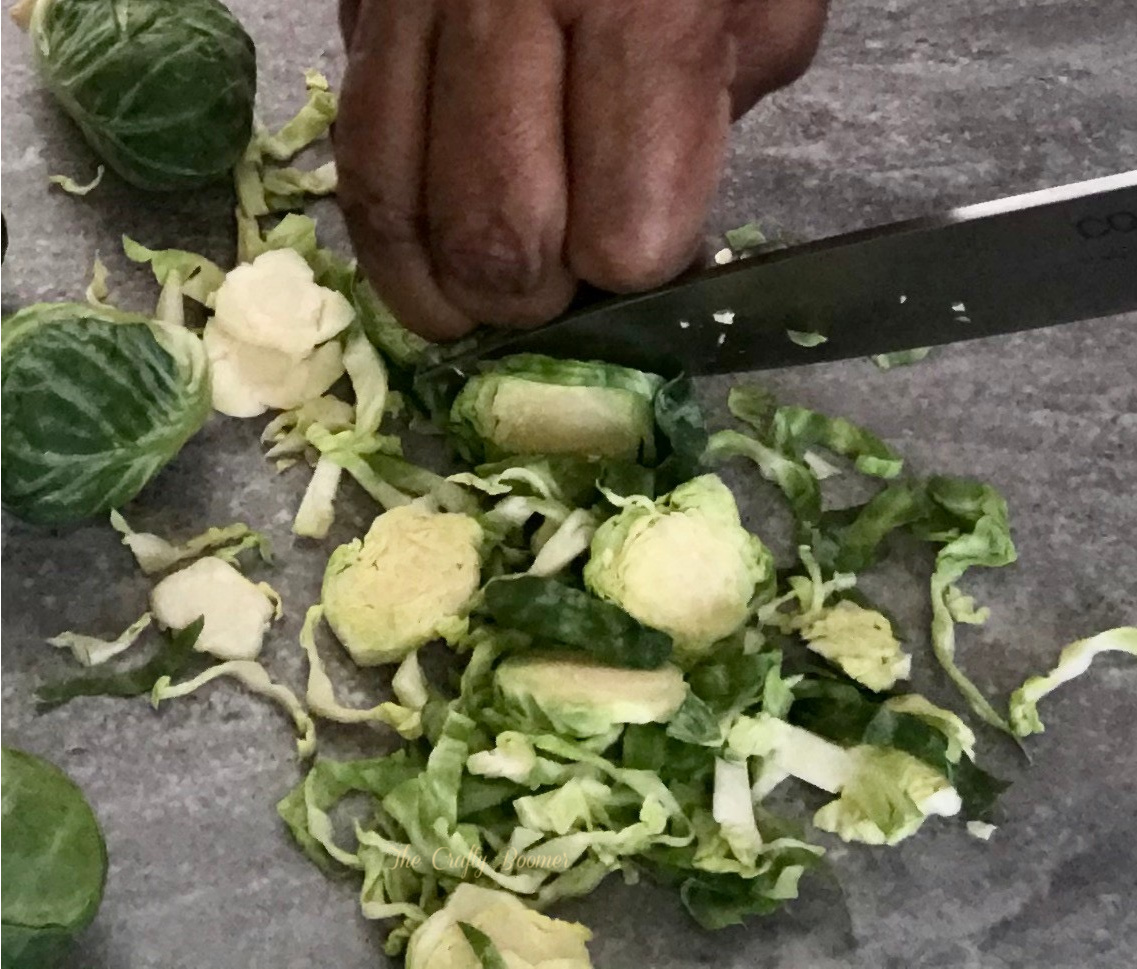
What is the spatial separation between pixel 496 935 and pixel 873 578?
1.46ft

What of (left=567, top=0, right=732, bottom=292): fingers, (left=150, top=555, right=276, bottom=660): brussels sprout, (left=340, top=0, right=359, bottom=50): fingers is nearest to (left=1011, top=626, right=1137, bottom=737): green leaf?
(left=567, top=0, right=732, bottom=292): fingers

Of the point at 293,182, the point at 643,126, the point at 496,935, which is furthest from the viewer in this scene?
the point at 293,182

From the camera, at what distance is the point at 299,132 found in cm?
116

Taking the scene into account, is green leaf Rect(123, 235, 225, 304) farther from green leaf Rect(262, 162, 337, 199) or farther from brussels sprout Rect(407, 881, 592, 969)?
brussels sprout Rect(407, 881, 592, 969)

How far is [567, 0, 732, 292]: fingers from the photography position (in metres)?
0.81

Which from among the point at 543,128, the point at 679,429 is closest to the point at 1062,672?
the point at 679,429

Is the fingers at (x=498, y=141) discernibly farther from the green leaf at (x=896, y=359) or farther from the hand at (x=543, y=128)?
the green leaf at (x=896, y=359)

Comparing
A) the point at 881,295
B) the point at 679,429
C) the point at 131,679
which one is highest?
the point at 881,295

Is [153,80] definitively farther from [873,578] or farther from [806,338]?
[873,578]

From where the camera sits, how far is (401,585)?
3.28ft

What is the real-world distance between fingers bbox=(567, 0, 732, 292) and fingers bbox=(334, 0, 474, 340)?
108 millimetres

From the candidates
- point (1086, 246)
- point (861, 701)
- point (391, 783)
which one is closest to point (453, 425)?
point (391, 783)

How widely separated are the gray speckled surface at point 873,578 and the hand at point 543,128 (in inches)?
11.1

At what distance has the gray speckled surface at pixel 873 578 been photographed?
969mm
